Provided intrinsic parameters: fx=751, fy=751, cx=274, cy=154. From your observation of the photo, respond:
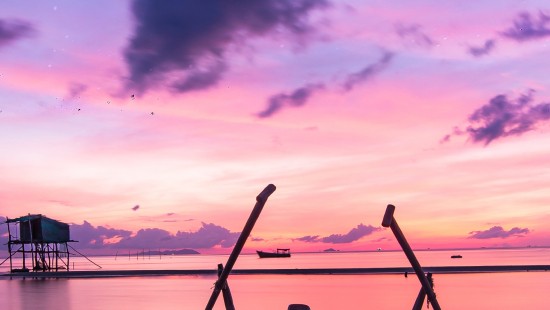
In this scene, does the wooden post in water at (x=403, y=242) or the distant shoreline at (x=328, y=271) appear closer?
the wooden post in water at (x=403, y=242)

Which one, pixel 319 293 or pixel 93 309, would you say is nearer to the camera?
pixel 93 309

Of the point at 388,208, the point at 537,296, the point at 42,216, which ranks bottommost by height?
the point at 537,296

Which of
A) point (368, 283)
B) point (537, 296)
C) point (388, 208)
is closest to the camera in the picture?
point (388, 208)

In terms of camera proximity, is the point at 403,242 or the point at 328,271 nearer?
the point at 403,242

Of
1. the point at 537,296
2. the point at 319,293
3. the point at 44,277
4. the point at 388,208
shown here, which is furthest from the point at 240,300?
the point at 44,277

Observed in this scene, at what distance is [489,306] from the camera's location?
36438 millimetres

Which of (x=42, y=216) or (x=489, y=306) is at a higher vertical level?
(x=42, y=216)

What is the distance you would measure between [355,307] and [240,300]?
8.18 metres

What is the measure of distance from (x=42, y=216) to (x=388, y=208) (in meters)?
88.3

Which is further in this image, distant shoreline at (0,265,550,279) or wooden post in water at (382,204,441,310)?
Result: distant shoreline at (0,265,550,279)

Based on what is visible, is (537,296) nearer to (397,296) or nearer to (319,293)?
(397,296)

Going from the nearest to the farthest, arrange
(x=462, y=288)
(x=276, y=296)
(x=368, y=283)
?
(x=276, y=296) → (x=462, y=288) → (x=368, y=283)

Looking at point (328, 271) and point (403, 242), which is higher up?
point (403, 242)

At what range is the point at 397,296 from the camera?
42812 mm
